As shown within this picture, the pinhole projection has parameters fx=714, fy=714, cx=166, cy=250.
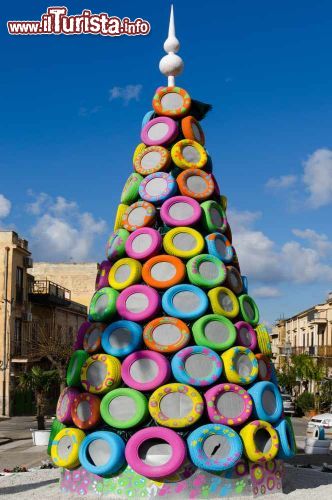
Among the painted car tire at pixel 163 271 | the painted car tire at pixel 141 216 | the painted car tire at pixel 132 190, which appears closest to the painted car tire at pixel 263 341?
the painted car tire at pixel 163 271

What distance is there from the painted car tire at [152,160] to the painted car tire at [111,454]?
208 inches

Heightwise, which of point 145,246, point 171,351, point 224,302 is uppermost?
point 145,246

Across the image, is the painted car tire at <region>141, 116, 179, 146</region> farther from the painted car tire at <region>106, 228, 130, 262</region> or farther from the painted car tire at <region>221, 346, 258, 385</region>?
the painted car tire at <region>221, 346, 258, 385</region>

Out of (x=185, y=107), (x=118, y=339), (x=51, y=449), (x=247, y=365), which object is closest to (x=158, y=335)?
(x=118, y=339)

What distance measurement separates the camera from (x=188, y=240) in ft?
44.2

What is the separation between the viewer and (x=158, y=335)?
1248 centimetres

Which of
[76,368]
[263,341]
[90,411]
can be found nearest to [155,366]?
[90,411]

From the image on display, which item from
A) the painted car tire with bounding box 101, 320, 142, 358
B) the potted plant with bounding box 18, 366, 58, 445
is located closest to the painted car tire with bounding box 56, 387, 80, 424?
the painted car tire with bounding box 101, 320, 142, 358

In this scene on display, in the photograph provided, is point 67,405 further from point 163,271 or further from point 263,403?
point 263,403

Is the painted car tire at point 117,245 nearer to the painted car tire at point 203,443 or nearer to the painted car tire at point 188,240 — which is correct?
the painted car tire at point 188,240

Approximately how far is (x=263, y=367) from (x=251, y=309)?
1219mm

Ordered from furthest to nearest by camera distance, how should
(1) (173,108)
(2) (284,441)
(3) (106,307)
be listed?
(1) (173,108) < (3) (106,307) < (2) (284,441)

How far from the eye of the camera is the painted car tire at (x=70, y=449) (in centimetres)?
1214

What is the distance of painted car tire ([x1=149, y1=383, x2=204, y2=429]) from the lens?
11.8 metres
